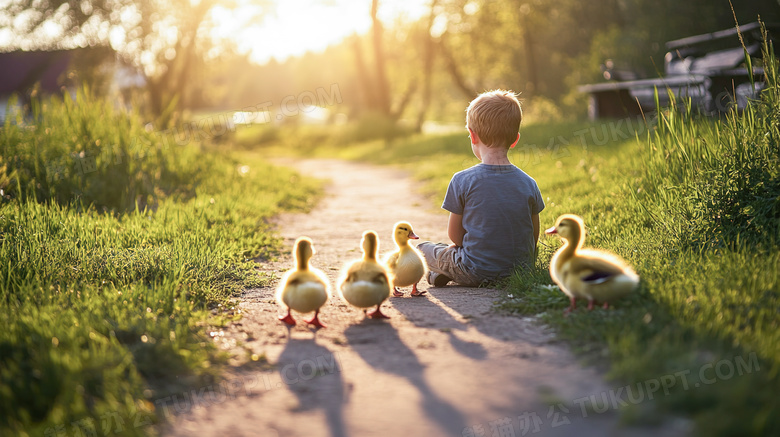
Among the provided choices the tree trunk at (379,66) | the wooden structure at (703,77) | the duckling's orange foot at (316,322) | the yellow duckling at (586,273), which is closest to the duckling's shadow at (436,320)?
the duckling's orange foot at (316,322)

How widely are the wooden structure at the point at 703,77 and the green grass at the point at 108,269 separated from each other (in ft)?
21.4

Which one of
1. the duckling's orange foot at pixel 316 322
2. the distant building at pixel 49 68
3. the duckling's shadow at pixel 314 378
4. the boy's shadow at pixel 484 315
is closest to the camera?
the duckling's shadow at pixel 314 378

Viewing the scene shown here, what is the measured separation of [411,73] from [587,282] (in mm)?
38058

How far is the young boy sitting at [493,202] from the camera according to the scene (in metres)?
4.50

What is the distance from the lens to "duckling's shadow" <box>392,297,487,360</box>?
3307mm

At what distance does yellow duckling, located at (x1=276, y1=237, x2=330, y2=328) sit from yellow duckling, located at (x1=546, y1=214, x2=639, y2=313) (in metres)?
1.46

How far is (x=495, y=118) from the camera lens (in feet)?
14.5

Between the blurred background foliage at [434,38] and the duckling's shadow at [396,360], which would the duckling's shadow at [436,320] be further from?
the blurred background foliage at [434,38]

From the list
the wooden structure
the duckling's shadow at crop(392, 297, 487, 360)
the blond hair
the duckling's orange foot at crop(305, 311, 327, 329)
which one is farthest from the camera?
the wooden structure

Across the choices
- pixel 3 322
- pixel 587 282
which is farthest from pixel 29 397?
pixel 587 282

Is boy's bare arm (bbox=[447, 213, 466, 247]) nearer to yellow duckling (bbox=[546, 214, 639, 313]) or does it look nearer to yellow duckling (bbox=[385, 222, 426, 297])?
yellow duckling (bbox=[385, 222, 426, 297])

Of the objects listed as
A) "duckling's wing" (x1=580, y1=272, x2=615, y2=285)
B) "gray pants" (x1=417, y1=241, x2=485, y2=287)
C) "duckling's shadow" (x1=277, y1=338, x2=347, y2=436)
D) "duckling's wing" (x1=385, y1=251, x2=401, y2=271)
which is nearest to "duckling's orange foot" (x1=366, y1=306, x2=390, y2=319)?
"duckling's shadow" (x1=277, y1=338, x2=347, y2=436)

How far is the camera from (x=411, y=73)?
4019 cm

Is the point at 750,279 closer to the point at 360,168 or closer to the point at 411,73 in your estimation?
the point at 360,168
